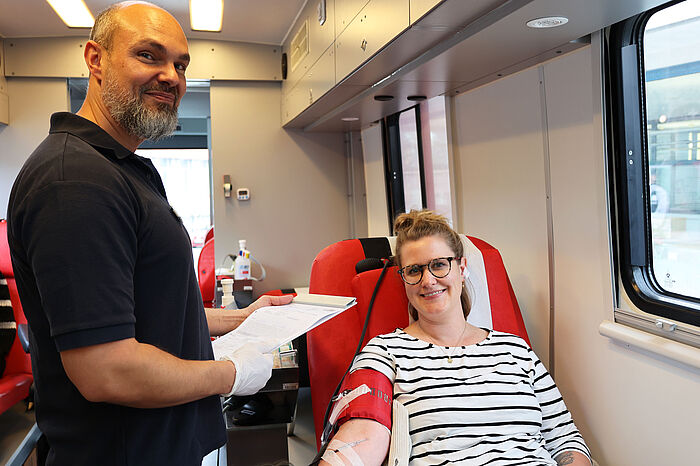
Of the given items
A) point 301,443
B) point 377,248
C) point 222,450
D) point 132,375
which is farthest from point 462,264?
point 301,443

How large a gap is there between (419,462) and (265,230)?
308 centimetres

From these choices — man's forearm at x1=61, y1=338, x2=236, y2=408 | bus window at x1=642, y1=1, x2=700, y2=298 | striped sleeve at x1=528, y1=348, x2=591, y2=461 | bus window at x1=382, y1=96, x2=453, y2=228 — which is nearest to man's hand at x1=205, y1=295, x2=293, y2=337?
man's forearm at x1=61, y1=338, x2=236, y2=408

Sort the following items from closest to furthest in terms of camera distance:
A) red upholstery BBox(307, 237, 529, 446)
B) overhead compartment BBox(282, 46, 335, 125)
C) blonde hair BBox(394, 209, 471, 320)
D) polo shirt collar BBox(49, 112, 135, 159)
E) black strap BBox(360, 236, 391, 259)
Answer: polo shirt collar BBox(49, 112, 135, 159), blonde hair BBox(394, 209, 471, 320), red upholstery BBox(307, 237, 529, 446), black strap BBox(360, 236, 391, 259), overhead compartment BBox(282, 46, 335, 125)

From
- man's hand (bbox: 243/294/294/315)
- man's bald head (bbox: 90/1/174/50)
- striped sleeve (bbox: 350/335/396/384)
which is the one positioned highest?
man's bald head (bbox: 90/1/174/50)

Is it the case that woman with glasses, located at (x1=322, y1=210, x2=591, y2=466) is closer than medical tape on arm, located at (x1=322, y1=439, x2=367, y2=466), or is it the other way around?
medical tape on arm, located at (x1=322, y1=439, x2=367, y2=466)

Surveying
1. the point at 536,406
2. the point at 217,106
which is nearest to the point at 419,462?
the point at 536,406

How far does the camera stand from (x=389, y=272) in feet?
Answer: 7.77

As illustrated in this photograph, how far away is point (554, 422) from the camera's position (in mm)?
1950

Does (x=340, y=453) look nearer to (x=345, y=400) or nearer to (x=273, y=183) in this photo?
(x=345, y=400)

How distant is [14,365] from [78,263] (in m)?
2.84

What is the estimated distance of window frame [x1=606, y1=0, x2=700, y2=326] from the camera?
1985mm

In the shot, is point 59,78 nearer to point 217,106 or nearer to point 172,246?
point 217,106

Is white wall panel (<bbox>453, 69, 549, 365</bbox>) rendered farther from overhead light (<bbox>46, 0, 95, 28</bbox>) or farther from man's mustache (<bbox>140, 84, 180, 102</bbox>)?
overhead light (<bbox>46, 0, 95, 28</bbox>)

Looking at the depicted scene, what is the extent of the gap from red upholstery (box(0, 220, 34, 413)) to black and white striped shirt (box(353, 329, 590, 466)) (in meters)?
2.19
